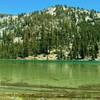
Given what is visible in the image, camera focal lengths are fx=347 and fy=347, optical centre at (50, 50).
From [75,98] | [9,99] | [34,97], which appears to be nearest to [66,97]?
[75,98]

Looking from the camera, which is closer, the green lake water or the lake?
the lake

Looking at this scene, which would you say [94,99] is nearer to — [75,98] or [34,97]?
[75,98]

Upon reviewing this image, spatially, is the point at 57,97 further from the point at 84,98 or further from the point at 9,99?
the point at 9,99

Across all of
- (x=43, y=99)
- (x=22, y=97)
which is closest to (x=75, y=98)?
(x=43, y=99)

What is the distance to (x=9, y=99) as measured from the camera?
3375 cm

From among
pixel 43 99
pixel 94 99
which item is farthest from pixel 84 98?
pixel 43 99

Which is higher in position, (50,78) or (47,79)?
(50,78)

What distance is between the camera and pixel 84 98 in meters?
37.4

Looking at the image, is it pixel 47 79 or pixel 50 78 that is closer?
pixel 47 79

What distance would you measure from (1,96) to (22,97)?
8.02ft

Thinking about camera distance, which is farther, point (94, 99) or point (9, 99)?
point (94, 99)

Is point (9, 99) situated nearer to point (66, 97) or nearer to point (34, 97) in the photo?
point (34, 97)

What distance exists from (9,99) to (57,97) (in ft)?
18.0

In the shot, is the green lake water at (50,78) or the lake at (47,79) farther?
the green lake water at (50,78)
